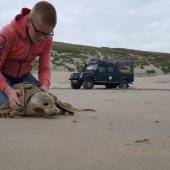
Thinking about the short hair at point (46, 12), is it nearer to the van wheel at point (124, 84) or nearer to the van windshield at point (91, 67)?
the van windshield at point (91, 67)

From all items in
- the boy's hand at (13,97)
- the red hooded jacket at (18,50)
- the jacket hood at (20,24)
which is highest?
the jacket hood at (20,24)

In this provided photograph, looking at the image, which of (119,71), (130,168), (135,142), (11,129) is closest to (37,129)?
(11,129)

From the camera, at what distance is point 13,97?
540 cm

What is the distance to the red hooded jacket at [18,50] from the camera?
5.55 metres

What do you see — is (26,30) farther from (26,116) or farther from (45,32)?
(26,116)

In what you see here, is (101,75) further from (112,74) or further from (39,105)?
(39,105)

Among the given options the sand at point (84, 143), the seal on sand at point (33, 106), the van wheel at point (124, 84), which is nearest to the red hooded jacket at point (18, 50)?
the seal on sand at point (33, 106)

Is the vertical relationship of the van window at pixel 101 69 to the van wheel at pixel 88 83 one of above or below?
above

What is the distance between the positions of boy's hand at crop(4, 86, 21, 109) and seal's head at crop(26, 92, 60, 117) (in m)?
0.12

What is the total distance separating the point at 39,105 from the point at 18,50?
76cm

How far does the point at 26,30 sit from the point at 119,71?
21057 millimetres

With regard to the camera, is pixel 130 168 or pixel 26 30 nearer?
pixel 130 168

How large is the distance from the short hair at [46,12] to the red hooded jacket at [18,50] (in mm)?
419

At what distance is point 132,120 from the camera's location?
5.36 meters
